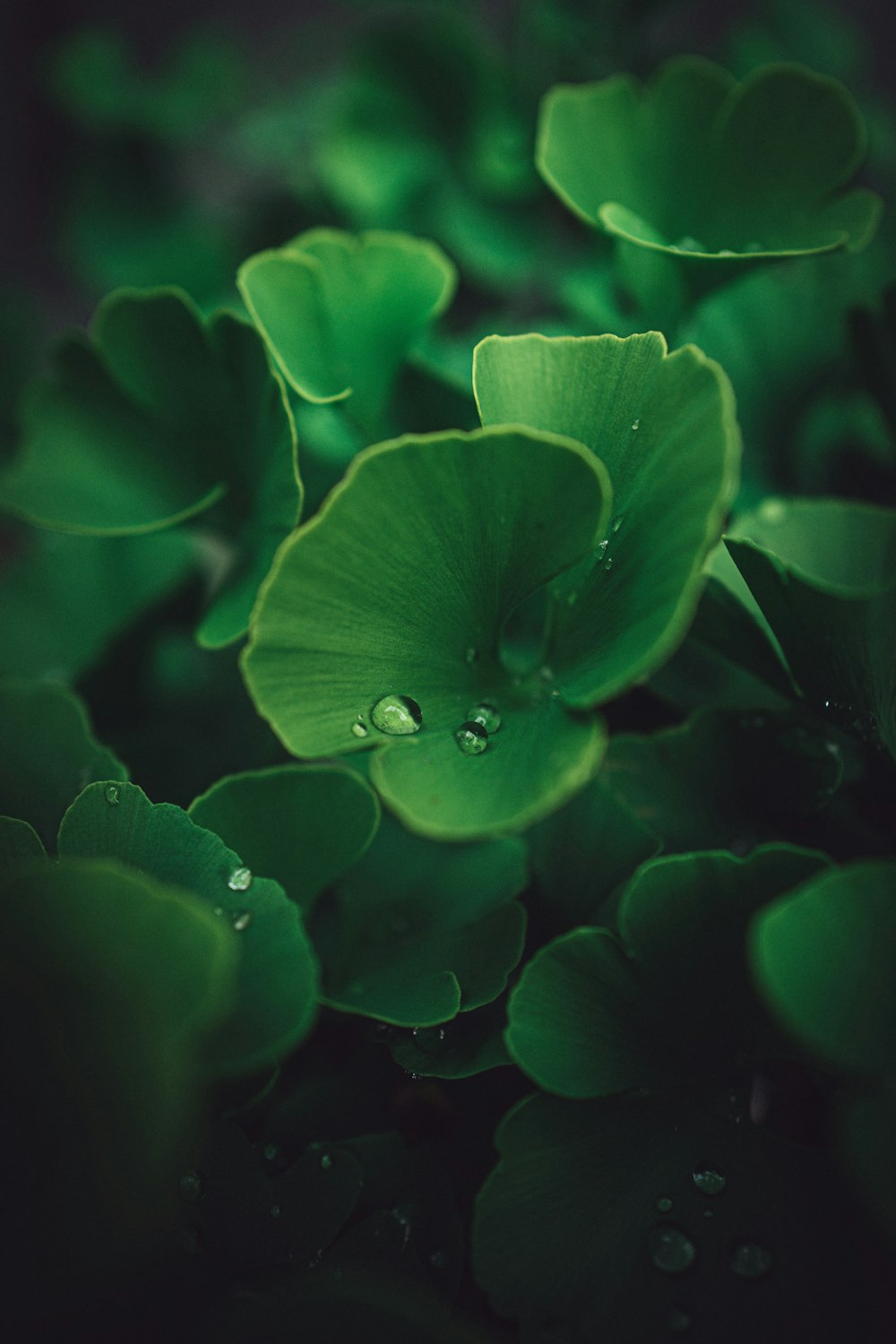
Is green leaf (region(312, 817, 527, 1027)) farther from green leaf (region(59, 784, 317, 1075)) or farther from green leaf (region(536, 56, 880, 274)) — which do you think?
green leaf (region(536, 56, 880, 274))

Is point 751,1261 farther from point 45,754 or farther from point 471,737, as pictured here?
point 45,754

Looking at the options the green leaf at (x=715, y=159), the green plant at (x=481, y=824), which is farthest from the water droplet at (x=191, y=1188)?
the green leaf at (x=715, y=159)

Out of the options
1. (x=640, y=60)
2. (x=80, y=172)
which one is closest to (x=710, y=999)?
(x=640, y=60)

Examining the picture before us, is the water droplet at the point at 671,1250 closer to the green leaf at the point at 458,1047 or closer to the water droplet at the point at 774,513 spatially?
the green leaf at the point at 458,1047

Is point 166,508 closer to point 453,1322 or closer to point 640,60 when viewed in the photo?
point 453,1322

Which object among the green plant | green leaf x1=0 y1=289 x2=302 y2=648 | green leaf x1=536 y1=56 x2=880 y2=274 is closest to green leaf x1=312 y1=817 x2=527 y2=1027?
the green plant

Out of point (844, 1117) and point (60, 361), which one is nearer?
point (844, 1117)
